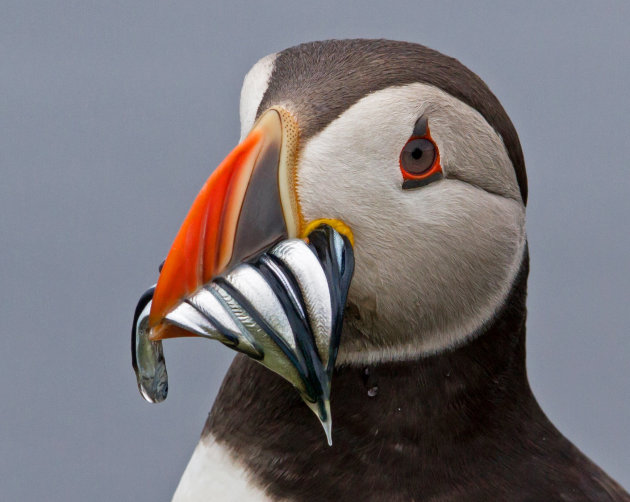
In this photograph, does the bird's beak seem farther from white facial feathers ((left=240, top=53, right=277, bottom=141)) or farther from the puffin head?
white facial feathers ((left=240, top=53, right=277, bottom=141))

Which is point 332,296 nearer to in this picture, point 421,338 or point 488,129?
point 421,338

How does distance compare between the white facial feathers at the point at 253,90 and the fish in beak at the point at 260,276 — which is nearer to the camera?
the fish in beak at the point at 260,276

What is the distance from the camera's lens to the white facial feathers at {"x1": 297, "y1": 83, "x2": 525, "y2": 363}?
4.14 ft

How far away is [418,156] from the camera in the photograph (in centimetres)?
131

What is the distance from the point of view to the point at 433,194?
1.33 m

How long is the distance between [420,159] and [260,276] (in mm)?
273

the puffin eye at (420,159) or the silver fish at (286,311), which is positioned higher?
the puffin eye at (420,159)

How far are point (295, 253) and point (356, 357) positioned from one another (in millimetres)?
271

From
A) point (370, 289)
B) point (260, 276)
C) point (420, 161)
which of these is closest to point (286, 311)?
point (260, 276)

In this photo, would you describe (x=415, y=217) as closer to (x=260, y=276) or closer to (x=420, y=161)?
(x=420, y=161)

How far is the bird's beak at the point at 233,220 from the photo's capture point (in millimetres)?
1200

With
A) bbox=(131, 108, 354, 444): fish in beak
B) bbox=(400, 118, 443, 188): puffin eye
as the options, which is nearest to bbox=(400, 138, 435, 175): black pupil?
bbox=(400, 118, 443, 188): puffin eye

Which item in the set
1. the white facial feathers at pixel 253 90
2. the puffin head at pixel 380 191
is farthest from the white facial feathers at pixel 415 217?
the white facial feathers at pixel 253 90

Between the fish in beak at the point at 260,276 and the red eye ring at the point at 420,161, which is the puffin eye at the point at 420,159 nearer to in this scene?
the red eye ring at the point at 420,161
